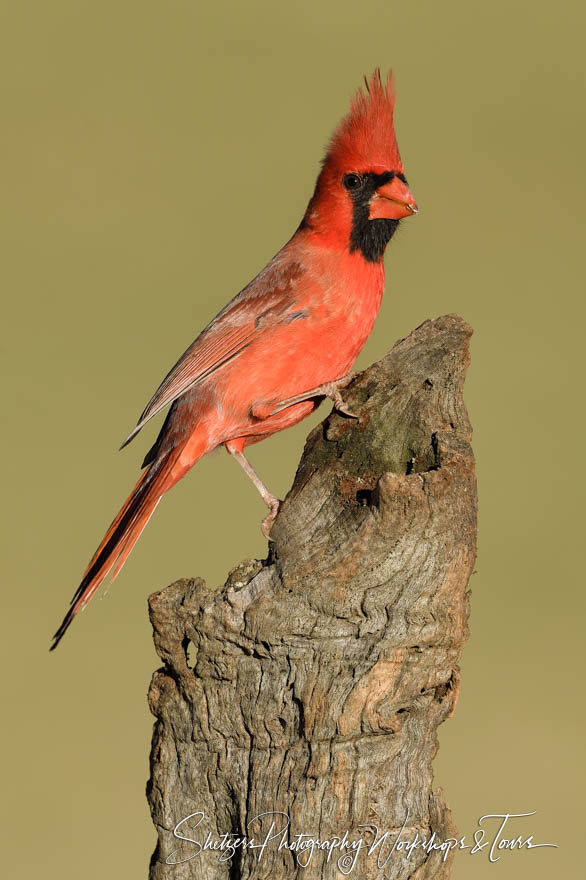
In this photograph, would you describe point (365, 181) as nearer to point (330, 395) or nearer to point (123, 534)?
point (330, 395)

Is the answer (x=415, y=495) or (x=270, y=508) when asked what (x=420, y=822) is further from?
(x=270, y=508)

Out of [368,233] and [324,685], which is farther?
[368,233]

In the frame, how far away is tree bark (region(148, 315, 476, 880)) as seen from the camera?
7.40 feet

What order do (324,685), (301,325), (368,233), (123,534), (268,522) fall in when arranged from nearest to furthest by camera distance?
(324,685) < (268,522) < (123,534) < (301,325) < (368,233)

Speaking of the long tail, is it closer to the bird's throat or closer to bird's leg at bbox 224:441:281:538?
bird's leg at bbox 224:441:281:538

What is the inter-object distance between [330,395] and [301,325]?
0.36 m

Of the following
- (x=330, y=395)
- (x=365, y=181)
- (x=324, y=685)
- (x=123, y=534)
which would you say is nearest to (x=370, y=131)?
(x=365, y=181)

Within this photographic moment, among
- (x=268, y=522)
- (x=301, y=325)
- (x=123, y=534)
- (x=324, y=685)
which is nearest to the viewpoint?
(x=324, y=685)

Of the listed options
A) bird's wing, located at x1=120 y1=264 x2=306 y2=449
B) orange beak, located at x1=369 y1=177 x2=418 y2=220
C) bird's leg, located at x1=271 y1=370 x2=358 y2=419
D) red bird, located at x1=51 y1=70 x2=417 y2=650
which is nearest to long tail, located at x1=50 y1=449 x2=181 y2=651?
red bird, located at x1=51 y1=70 x2=417 y2=650

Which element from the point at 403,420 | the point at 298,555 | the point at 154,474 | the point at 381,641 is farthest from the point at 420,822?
the point at 154,474

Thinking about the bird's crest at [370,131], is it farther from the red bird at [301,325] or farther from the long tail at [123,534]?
the long tail at [123,534]

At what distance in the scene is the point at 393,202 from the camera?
3244 millimetres

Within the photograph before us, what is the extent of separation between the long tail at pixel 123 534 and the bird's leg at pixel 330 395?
0.38 metres

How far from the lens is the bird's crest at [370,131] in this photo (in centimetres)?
322
